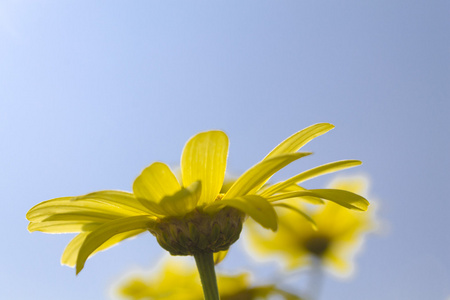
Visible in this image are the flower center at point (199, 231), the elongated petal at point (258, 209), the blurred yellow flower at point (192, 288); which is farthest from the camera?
the blurred yellow flower at point (192, 288)

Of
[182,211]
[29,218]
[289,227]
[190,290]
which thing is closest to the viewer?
[182,211]

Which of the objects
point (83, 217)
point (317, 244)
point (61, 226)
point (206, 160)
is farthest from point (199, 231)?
point (317, 244)

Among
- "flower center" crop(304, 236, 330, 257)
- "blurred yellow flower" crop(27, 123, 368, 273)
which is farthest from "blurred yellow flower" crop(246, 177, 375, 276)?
"blurred yellow flower" crop(27, 123, 368, 273)

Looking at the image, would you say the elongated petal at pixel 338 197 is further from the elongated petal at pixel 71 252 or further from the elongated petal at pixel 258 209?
the elongated petal at pixel 71 252

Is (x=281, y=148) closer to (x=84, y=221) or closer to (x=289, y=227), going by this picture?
(x=84, y=221)

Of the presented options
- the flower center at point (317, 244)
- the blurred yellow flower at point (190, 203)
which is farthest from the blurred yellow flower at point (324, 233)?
the blurred yellow flower at point (190, 203)

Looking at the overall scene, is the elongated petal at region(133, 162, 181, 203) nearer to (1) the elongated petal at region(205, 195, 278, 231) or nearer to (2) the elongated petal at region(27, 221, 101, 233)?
(1) the elongated petal at region(205, 195, 278, 231)

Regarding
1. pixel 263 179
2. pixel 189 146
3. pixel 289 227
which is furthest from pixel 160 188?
pixel 289 227

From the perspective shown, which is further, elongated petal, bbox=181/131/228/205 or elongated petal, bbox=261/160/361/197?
elongated petal, bbox=261/160/361/197
